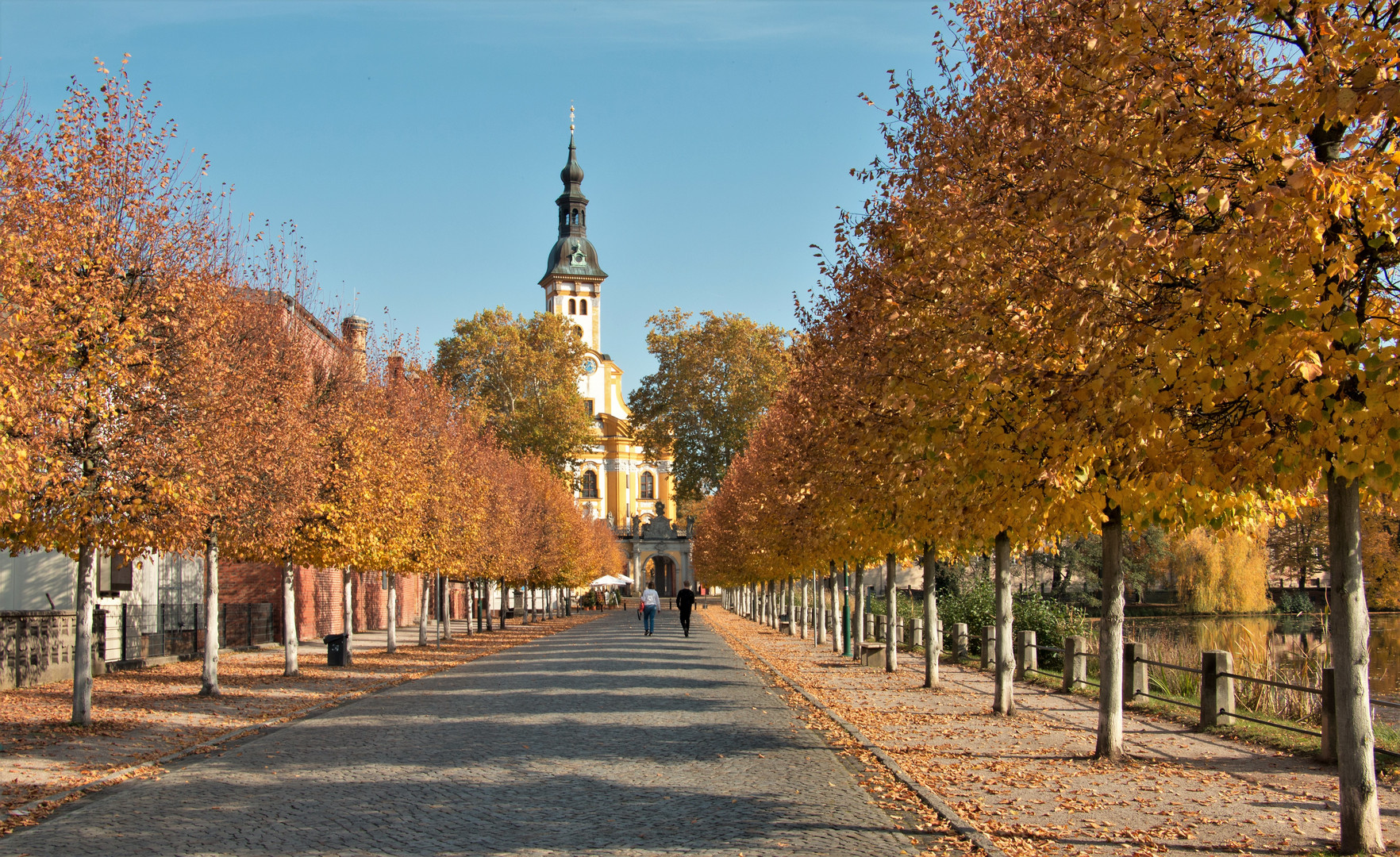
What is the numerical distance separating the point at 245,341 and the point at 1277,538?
54227 millimetres

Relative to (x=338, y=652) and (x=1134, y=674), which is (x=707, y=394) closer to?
(x=338, y=652)

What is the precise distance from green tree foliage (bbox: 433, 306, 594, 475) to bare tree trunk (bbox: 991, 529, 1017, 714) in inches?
2020

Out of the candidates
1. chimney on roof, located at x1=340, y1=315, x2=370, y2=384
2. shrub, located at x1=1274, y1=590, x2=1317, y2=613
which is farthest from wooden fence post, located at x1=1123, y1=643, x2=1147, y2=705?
shrub, located at x1=1274, y1=590, x2=1317, y2=613

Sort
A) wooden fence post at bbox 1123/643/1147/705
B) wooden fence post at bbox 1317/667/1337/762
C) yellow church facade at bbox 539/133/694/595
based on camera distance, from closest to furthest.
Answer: wooden fence post at bbox 1317/667/1337/762, wooden fence post at bbox 1123/643/1147/705, yellow church facade at bbox 539/133/694/595

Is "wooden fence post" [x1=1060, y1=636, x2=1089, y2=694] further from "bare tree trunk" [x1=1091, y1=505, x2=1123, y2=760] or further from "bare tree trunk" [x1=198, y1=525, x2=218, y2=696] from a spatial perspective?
"bare tree trunk" [x1=198, y1=525, x2=218, y2=696]

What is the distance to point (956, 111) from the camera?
14.1 m

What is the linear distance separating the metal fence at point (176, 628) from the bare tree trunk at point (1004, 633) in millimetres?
12145

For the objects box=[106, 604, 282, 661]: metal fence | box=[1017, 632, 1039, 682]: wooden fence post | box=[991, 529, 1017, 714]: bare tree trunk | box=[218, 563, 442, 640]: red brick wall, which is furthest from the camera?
box=[218, 563, 442, 640]: red brick wall

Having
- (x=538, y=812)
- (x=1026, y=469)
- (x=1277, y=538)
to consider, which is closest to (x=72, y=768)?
(x=538, y=812)

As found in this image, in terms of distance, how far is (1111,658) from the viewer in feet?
37.6

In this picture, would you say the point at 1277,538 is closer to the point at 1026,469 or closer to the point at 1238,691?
the point at 1238,691

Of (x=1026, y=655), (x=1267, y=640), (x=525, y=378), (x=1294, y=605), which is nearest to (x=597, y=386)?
(x=525, y=378)

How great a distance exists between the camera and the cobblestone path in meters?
8.00

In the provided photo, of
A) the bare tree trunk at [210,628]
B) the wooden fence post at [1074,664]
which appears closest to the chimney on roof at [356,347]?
the bare tree trunk at [210,628]
